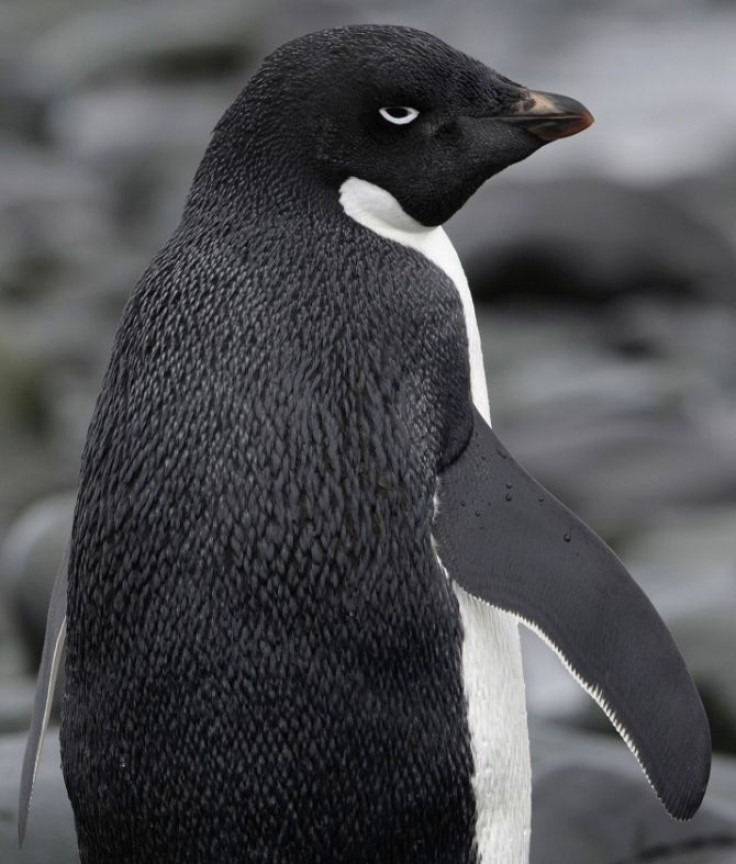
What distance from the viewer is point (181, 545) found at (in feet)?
8.27

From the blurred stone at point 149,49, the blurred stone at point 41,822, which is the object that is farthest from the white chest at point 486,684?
the blurred stone at point 149,49

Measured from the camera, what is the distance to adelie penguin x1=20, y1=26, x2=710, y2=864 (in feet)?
8.26

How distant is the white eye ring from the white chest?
0.10 metres

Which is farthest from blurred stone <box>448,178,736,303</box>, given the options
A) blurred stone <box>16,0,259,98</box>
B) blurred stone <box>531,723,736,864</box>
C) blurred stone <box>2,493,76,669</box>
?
blurred stone <box>531,723,736,864</box>

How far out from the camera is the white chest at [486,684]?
2.64 metres

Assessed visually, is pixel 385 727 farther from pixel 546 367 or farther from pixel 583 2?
pixel 583 2

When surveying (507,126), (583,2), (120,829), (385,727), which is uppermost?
(507,126)

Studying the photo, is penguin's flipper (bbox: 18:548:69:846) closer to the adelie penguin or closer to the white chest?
the adelie penguin

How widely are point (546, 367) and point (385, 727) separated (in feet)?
16.5

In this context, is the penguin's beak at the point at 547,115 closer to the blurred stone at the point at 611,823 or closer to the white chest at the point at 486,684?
the white chest at the point at 486,684

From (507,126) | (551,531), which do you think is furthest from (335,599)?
(507,126)

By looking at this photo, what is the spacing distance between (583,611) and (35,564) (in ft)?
7.75

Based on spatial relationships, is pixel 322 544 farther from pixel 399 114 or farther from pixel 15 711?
pixel 15 711

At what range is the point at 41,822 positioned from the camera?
3186mm
